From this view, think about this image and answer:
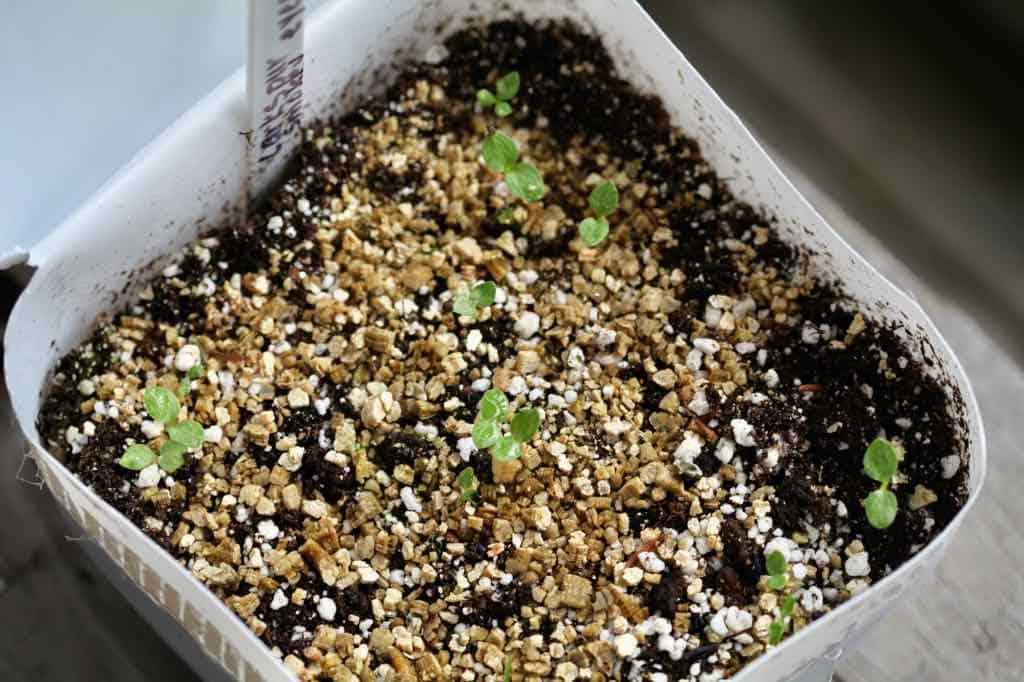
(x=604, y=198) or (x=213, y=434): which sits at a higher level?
(x=604, y=198)

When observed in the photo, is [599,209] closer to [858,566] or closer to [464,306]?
[464,306]

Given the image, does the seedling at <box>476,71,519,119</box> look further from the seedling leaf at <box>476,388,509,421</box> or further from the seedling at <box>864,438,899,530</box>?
the seedling at <box>864,438,899,530</box>

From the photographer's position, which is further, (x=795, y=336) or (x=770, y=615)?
(x=795, y=336)

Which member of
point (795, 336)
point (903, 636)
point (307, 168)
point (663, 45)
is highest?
point (663, 45)

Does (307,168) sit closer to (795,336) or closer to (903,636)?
(795,336)

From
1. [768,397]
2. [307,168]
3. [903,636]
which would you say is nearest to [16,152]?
[307,168]

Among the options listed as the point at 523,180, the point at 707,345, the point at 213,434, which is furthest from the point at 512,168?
the point at 213,434

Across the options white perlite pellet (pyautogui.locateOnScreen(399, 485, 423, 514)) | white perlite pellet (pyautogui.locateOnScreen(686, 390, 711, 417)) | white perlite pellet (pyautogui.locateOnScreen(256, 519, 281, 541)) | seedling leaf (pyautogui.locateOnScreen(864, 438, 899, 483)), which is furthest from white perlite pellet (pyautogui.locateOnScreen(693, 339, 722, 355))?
white perlite pellet (pyautogui.locateOnScreen(256, 519, 281, 541))
